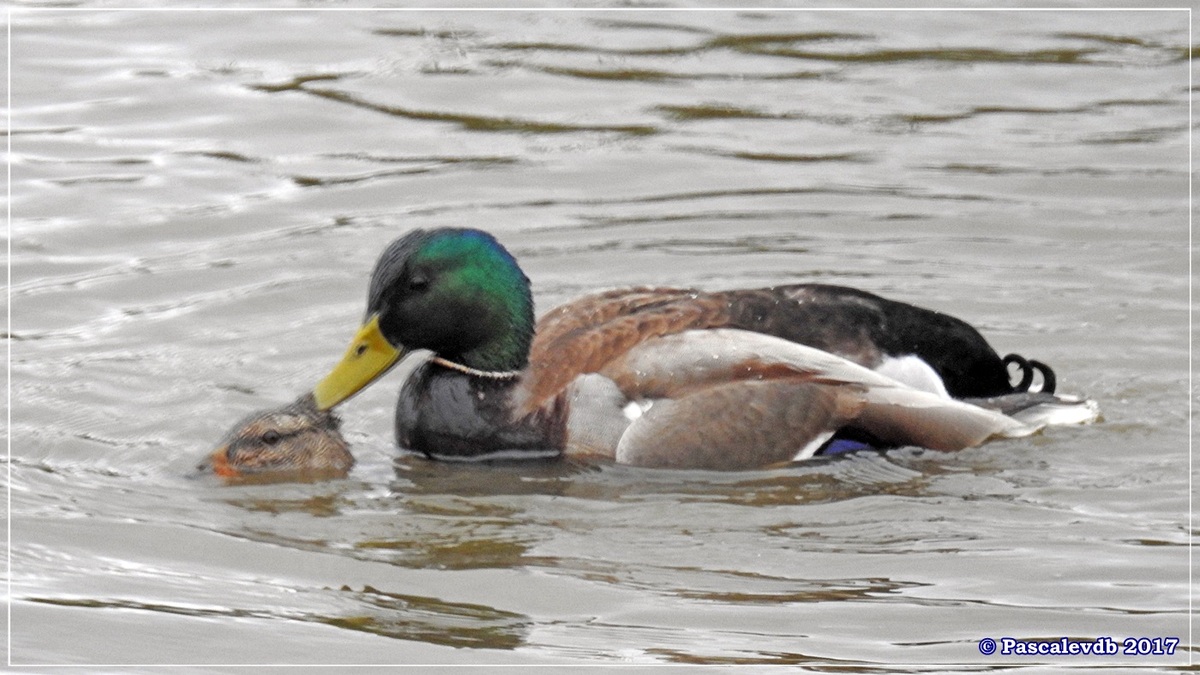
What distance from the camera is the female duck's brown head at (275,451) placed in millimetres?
8781

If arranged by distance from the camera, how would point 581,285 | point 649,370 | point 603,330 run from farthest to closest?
1. point 581,285
2. point 603,330
3. point 649,370

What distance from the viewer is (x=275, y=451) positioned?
347 inches

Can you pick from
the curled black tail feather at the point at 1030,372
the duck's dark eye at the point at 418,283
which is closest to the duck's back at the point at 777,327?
the curled black tail feather at the point at 1030,372

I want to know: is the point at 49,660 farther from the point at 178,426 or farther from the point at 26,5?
the point at 26,5

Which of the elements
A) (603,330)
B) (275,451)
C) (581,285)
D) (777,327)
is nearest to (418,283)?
(603,330)

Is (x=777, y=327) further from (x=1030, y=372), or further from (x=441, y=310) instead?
(x=441, y=310)

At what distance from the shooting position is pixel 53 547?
26.5 ft

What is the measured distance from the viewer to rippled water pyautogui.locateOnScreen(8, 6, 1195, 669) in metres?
7.38

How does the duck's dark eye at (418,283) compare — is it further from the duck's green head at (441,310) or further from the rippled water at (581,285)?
the rippled water at (581,285)

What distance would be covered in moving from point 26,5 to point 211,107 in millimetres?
2231

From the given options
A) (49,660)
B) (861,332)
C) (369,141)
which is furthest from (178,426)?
(369,141)

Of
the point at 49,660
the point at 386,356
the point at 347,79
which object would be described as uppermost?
the point at 347,79

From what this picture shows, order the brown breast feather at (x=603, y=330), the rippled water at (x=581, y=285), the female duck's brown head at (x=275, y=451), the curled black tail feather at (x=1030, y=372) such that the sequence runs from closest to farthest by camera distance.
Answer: the rippled water at (x=581, y=285), the female duck's brown head at (x=275, y=451), the brown breast feather at (x=603, y=330), the curled black tail feather at (x=1030, y=372)

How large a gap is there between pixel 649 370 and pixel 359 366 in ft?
4.17
